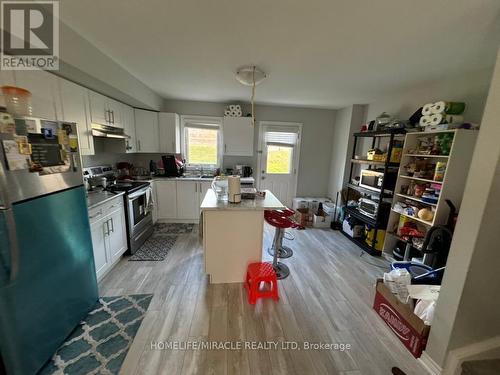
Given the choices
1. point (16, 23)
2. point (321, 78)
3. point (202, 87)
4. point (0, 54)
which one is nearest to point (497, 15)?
point (321, 78)

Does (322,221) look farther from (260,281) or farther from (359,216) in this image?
(260,281)

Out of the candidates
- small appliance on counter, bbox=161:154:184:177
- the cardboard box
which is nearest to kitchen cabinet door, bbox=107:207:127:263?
→ small appliance on counter, bbox=161:154:184:177

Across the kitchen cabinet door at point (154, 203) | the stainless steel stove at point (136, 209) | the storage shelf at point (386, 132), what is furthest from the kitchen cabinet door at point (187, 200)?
the storage shelf at point (386, 132)

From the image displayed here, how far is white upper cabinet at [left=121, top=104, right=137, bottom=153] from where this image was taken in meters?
3.20

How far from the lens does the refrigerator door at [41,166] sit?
1.09 metres

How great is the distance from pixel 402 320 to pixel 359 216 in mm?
1844

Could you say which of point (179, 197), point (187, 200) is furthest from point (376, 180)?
point (179, 197)

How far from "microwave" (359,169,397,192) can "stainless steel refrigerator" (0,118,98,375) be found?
3639 mm

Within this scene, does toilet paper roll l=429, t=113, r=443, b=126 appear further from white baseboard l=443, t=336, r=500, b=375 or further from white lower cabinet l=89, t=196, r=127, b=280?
white lower cabinet l=89, t=196, r=127, b=280

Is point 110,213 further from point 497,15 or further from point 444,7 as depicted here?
point 497,15

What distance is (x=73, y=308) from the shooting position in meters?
1.59

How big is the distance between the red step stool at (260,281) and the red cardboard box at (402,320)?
990 millimetres

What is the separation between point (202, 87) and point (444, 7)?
2805mm

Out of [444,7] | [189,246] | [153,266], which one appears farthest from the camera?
[189,246]
